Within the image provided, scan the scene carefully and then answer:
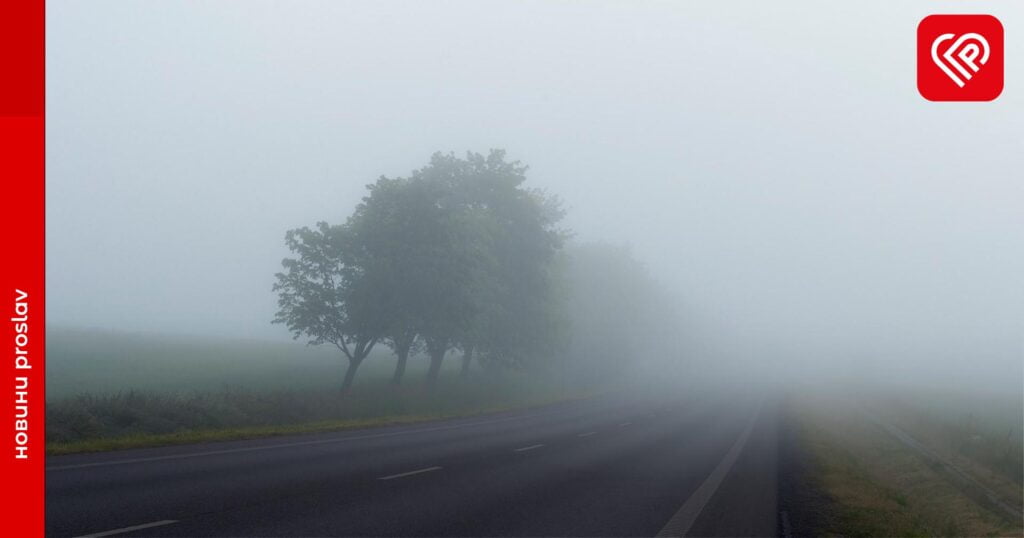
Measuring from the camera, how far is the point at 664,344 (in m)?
A: 120

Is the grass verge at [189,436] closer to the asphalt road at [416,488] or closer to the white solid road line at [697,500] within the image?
the asphalt road at [416,488]

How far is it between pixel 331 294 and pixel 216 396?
31.9 feet

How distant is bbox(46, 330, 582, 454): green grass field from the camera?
22.8 meters

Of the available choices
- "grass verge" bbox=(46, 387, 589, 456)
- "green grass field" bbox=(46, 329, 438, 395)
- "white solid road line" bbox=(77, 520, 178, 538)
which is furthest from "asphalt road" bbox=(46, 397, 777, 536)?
"green grass field" bbox=(46, 329, 438, 395)

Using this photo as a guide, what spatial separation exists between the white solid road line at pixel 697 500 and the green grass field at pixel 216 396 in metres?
12.3

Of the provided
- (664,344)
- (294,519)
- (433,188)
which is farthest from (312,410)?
(664,344)

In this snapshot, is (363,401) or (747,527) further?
(363,401)

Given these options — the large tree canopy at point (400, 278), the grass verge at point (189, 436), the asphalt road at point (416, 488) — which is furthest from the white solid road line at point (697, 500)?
the large tree canopy at point (400, 278)

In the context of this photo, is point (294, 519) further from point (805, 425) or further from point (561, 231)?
point (561, 231)

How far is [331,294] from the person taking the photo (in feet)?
128

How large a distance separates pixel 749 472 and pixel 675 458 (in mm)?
2419

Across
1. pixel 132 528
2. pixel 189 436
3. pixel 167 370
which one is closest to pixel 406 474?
pixel 132 528

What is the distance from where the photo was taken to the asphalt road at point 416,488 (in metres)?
10.3

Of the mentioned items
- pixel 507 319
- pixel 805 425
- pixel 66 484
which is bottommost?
pixel 805 425
